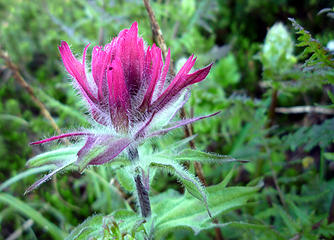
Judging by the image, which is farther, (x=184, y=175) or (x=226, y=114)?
(x=226, y=114)


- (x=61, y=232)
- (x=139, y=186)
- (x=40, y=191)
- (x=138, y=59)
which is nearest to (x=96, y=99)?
(x=138, y=59)

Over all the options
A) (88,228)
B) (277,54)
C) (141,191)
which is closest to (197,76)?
(141,191)

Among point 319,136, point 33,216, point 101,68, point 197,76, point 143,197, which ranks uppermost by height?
point 101,68

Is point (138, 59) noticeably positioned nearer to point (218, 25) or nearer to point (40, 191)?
point (40, 191)

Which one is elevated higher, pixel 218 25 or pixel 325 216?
pixel 218 25

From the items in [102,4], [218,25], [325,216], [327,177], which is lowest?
[327,177]

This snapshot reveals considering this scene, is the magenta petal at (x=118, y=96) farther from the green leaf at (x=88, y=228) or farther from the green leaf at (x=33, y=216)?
the green leaf at (x=33, y=216)

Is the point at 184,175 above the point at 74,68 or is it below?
below

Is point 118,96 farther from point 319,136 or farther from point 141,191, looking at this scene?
point 319,136
